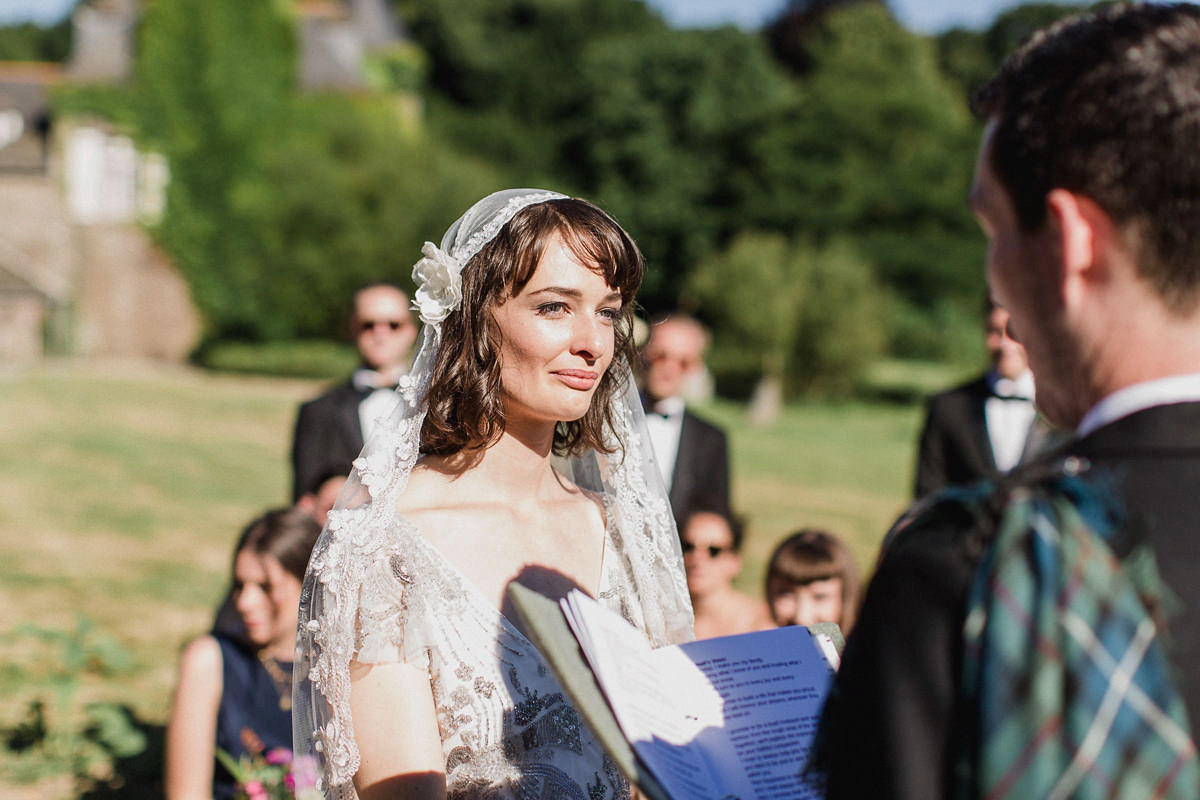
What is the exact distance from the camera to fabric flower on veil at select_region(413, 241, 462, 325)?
2.74 meters

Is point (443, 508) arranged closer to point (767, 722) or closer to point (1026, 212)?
point (767, 722)

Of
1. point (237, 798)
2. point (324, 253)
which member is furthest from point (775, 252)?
point (237, 798)

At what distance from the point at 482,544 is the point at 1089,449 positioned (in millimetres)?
1588

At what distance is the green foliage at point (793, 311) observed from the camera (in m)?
29.5

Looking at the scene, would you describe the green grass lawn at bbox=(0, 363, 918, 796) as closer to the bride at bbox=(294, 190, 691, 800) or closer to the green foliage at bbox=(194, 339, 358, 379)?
the green foliage at bbox=(194, 339, 358, 379)

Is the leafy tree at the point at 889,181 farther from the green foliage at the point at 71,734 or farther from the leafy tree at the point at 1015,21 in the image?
the green foliage at the point at 71,734

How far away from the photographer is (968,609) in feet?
4.00

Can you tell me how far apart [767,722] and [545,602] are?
0.47 m

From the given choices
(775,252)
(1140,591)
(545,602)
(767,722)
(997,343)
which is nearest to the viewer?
(1140,591)

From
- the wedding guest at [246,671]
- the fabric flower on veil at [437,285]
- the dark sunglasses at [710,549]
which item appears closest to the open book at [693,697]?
the fabric flower on veil at [437,285]


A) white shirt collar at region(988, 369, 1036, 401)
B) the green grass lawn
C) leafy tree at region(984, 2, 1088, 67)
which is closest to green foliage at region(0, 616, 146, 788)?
the green grass lawn

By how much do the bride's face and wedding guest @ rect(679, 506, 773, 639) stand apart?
2672 mm

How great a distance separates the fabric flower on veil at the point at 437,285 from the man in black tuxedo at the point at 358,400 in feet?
10.6

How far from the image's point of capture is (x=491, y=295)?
8.90 feet
